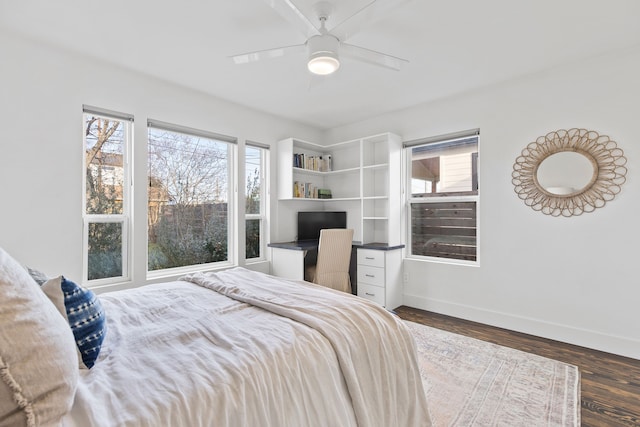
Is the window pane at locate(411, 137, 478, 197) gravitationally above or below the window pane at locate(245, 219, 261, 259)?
above

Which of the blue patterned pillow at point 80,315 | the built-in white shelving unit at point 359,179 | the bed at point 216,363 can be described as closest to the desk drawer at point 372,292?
the built-in white shelving unit at point 359,179

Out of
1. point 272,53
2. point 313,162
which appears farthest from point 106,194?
point 313,162

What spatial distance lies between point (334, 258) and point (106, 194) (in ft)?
7.74

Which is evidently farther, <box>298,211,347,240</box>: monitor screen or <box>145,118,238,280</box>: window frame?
<box>298,211,347,240</box>: monitor screen

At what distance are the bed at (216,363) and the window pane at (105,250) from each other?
1.23 metres

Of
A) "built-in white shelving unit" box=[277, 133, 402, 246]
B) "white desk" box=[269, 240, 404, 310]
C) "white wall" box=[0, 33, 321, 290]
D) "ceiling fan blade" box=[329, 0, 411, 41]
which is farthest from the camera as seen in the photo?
"built-in white shelving unit" box=[277, 133, 402, 246]

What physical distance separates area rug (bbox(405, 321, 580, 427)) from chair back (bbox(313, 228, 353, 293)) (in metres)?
1.14

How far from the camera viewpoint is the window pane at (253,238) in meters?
3.92

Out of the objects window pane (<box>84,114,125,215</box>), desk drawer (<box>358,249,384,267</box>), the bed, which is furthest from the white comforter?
desk drawer (<box>358,249,384,267</box>)

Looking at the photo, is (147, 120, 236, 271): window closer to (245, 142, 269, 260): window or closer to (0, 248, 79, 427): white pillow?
(245, 142, 269, 260): window

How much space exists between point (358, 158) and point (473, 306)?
2.41m

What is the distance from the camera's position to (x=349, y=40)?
93.9 inches

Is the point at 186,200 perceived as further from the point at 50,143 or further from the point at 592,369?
the point at 592,369

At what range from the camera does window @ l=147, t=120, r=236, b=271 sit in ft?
10.3
